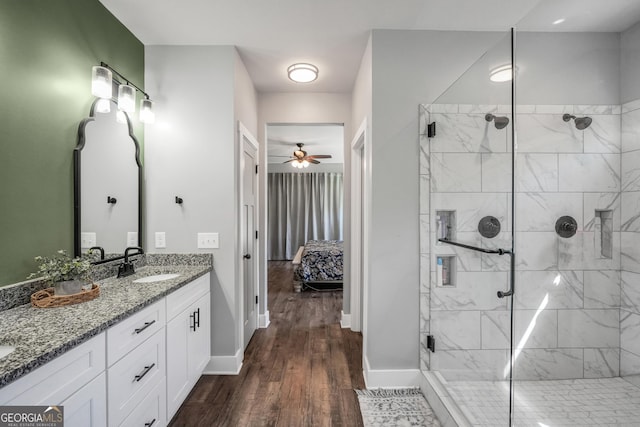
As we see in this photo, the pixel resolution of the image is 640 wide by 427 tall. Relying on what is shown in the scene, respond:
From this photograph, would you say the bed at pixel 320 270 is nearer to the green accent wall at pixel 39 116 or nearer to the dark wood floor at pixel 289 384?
the dark wood floor at pixel 289 384

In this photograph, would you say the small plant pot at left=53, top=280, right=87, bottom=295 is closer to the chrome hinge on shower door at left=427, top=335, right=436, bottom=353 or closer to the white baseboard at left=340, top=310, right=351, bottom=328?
the chrome hinge on shower door at left=427, top=335, right=436, bottom=353

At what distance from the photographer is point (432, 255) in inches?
80.7

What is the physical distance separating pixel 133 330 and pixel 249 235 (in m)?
1.54

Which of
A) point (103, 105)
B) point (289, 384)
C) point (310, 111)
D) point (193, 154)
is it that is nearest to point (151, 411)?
point (289, 384)

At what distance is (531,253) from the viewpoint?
1.92 metres

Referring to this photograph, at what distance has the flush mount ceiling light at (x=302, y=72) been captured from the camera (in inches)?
97.9

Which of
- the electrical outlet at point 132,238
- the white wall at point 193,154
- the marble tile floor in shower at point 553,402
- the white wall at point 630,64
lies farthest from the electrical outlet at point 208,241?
the white wall at point 630,64

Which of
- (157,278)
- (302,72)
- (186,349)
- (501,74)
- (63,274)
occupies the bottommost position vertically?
(186,349)

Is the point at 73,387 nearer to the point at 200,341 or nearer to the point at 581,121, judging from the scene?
the point at 200,341

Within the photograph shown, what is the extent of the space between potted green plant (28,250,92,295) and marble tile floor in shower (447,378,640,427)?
87.4 inches

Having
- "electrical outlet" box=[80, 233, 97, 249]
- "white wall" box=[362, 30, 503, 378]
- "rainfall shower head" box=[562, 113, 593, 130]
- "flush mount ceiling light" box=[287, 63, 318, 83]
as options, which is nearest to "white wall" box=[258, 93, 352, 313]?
"flush mount ceiling light" box=[287, 63, 318, 83]

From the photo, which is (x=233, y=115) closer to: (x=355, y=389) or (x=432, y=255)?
(x=432, y=255)

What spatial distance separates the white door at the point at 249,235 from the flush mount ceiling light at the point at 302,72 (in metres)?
0.73

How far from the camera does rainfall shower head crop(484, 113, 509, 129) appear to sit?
69.7 inches
